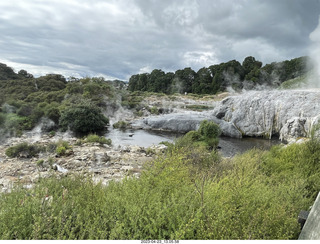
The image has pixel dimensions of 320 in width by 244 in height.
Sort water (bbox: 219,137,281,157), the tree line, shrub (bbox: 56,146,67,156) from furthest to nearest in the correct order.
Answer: the tree line
water (bbox: 219,137,281,157)
shrub (bbox: 56,146,67,156)

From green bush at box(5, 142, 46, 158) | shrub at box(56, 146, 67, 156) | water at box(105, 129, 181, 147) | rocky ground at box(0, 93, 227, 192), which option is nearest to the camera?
rocky ground at box(0, 93, 227, 192)

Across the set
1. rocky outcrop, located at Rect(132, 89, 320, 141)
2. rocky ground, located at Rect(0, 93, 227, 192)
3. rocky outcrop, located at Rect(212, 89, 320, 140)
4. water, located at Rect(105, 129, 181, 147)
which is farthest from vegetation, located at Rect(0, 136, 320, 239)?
rocky outcrop, located at Rect(132, 89, 320, 141)

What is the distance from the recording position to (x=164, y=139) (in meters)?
19.7

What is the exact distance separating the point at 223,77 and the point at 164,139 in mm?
43857

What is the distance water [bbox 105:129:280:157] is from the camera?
17.0 metres

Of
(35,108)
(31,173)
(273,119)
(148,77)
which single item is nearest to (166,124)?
(273,119)

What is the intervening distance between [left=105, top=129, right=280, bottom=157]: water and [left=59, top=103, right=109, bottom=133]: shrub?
5.73 feet

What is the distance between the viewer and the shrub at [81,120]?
2109 cm

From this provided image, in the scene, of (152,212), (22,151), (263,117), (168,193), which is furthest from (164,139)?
(152,212)

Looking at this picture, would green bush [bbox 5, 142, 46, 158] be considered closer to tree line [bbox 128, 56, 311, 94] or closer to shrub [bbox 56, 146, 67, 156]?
shrub [bbox 56, 146, 67, 156]

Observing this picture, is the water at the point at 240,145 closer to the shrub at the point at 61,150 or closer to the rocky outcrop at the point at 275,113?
the rocky outcrop at the point at 275,113

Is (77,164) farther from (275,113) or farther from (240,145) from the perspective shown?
(275,113)
